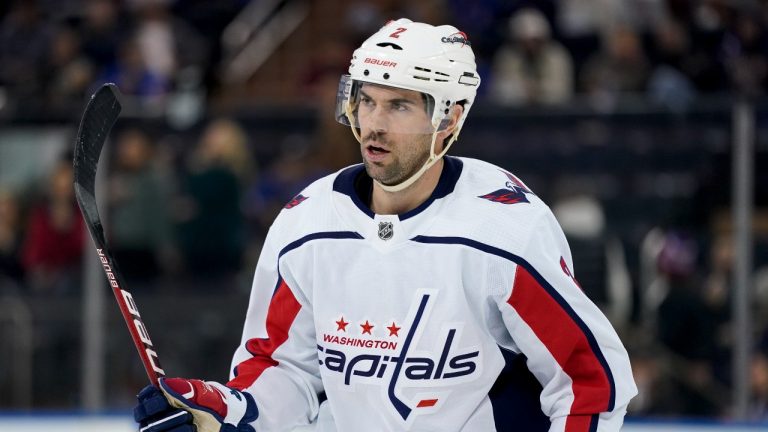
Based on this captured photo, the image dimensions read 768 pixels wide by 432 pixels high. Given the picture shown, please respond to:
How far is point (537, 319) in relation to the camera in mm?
2574

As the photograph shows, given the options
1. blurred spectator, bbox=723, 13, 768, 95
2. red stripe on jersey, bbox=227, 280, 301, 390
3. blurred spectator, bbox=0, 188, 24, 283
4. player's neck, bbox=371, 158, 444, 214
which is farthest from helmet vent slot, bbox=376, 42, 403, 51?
blurred spectator, bbox=723, 13, 768, 95

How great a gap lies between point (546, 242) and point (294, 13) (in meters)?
7.76

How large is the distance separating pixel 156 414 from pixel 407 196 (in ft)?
2.13

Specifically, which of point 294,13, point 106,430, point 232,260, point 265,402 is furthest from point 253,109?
point 294,13

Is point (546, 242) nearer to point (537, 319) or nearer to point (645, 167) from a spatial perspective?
point (537, 319)

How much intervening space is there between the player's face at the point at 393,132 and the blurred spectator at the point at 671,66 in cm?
424

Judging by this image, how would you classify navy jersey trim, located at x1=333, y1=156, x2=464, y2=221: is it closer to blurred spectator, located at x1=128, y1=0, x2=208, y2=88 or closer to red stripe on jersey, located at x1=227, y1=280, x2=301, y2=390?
red stripe on jersey, located at x1=227, y1=280, x2=301, y2=390

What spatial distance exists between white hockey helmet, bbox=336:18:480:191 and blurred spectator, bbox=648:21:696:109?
4160mm

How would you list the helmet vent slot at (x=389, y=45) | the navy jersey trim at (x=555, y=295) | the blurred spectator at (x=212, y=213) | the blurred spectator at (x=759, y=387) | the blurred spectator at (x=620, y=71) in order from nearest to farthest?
the navy jersey trim at (x=555, y=295) → the helmet vent slot at (x=389, y=45) → the blurred spectator at (x=759, y=387) → the blurred spectator at (x=212, y=213) → the blurred spectator at (x=620, y=71)

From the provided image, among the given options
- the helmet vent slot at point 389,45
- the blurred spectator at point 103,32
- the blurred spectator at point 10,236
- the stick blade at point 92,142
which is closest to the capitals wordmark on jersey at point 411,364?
the helmet vent slot at point 389,45

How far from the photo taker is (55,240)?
5.78 m

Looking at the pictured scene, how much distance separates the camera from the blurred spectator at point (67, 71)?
294 inches

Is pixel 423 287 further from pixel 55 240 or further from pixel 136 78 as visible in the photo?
pixel 136 78

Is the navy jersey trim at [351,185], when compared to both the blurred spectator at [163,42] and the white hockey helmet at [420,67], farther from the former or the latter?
the blurred spectator at [163,42]
